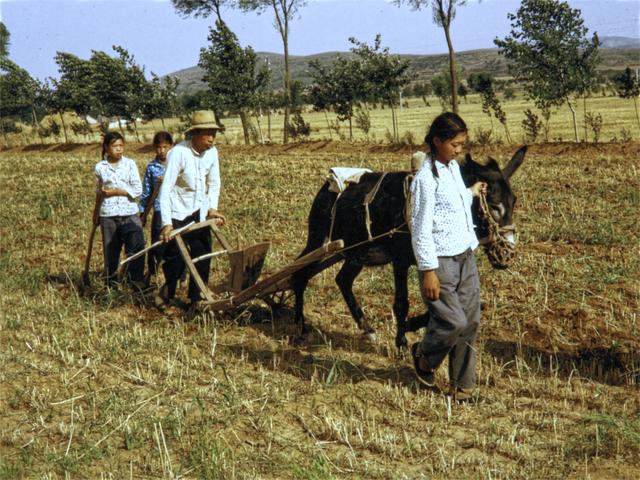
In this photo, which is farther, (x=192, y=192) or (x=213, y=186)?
(x=213, y=186)

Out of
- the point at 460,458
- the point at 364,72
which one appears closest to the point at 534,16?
the point at 364,72

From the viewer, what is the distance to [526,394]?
197 inches

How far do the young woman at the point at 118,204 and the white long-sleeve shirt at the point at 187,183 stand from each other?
130 centimetres

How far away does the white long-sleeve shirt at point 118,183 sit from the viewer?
798cm

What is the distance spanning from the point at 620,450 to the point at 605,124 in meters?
27.0

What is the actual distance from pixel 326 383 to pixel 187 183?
2.69m

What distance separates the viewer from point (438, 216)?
Result: 182 inches

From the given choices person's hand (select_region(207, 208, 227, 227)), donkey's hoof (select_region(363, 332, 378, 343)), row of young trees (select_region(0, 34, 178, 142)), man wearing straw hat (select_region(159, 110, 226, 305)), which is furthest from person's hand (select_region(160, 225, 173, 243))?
row of young trees (select_region(0, 34, 178, 142))

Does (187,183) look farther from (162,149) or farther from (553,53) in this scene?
(553,53)

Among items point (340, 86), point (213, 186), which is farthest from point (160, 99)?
point (213, 186)

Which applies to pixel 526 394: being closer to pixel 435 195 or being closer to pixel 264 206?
pixel 435 195

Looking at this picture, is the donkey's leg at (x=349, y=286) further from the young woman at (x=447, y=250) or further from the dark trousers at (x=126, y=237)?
the dark trousers at (x=126, y=237)

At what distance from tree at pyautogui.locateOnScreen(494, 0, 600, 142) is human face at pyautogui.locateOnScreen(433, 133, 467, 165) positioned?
18.1 m

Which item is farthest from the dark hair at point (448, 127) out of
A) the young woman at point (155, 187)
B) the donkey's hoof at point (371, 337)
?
the young woman at point (155, 187)
